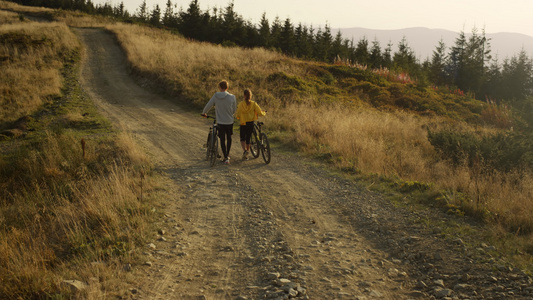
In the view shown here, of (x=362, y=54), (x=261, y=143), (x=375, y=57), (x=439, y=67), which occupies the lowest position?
(x=261, y=143)

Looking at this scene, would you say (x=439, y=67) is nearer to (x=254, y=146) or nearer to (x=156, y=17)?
(x=156, y=17)

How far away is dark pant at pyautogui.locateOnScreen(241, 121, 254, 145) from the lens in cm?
970

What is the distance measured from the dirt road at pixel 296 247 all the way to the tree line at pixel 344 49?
2945cm

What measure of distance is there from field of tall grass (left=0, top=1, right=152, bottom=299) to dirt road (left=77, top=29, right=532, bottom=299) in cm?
51

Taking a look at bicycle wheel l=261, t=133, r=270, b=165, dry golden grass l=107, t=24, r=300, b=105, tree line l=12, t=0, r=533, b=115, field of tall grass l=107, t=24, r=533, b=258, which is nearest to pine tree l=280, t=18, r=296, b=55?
tree line l=12, t=0, r=533, b=115

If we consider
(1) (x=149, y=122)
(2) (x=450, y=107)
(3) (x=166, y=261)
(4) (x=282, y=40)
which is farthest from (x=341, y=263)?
(4) (x=282, y=40)

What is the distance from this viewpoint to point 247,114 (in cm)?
954

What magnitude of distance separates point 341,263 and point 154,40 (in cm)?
2963

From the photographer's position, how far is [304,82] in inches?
854

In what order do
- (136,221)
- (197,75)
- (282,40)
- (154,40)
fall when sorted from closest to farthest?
(136,221)
(197,75)
(154,40)
(282,40)

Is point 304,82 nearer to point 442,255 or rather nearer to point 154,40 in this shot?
point 154,40

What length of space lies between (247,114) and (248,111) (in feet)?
0.29

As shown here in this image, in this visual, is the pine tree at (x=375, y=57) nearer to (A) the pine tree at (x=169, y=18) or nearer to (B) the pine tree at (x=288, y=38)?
(B) the pine tree at (x=288, y=38)

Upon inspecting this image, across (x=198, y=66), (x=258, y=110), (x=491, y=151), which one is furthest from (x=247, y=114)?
(x=198, y=66)
